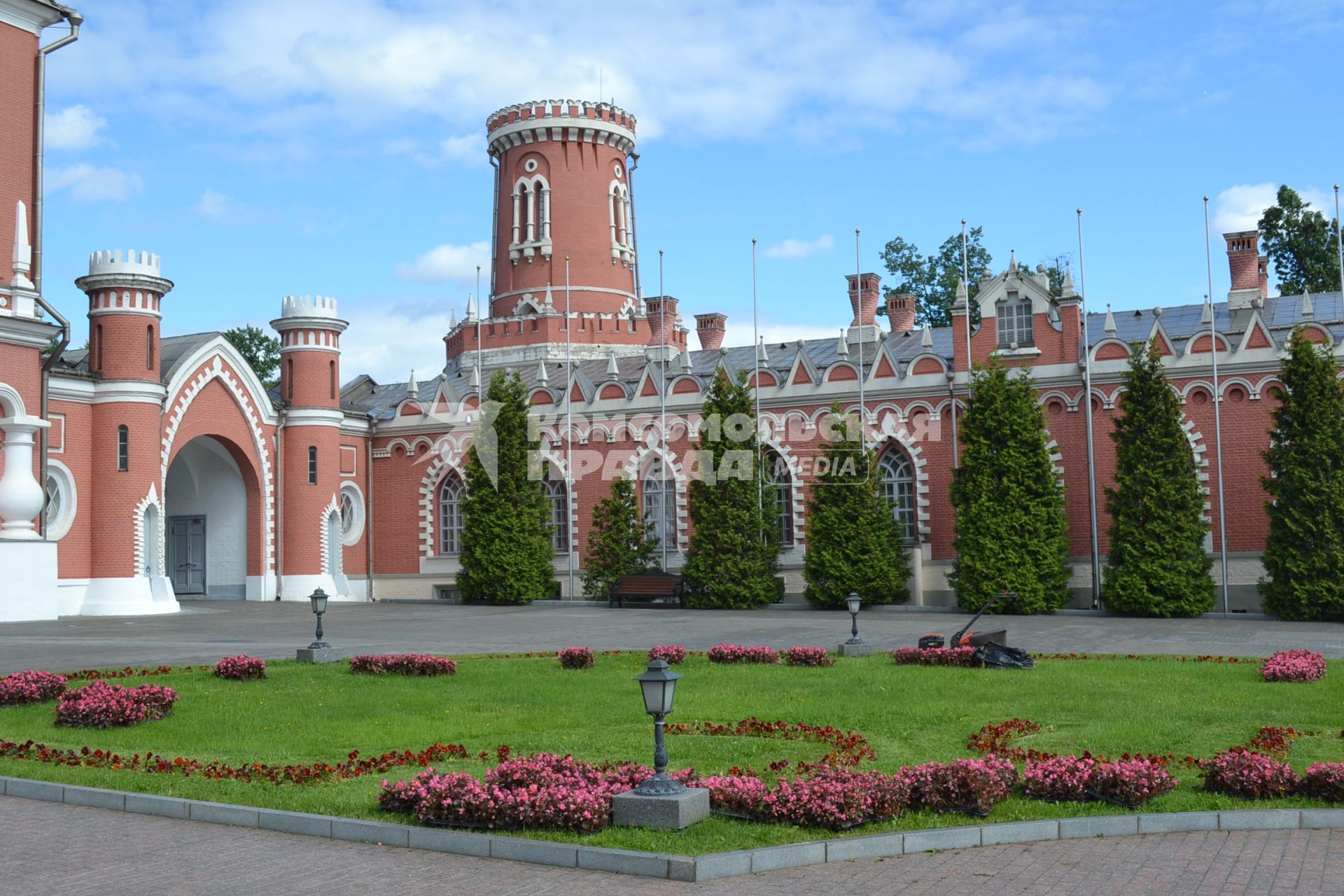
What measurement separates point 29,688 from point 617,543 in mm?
21431

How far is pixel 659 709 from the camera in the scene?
802cm

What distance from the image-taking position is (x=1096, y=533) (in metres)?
29.2

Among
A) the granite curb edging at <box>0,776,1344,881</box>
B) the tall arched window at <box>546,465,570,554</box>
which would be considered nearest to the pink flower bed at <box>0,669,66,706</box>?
the granite curb edging at <box>0,776,1344,881</box>

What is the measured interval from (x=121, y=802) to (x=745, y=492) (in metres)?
23.9

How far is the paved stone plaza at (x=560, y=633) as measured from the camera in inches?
752

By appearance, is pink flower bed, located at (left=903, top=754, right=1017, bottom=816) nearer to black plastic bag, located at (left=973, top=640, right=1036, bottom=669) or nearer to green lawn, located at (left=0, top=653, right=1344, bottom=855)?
green lawn, located at (left=0, top=653, right=1344, bottom=855)

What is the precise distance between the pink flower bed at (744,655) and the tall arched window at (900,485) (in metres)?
15.6

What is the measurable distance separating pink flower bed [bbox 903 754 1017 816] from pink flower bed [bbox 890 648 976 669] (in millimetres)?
7707

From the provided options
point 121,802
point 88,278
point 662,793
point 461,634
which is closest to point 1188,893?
point 662,793

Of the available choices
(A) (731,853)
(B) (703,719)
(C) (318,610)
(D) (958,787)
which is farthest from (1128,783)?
(C) (318,610)

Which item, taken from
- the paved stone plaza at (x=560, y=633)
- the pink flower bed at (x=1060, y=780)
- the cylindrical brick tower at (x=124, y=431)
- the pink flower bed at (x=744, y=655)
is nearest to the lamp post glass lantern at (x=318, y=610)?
the paved stone plaza at (x=560, y=633)

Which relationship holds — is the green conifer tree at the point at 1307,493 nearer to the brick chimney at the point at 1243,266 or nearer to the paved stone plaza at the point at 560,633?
the paved stone plaza at the point at 560,633

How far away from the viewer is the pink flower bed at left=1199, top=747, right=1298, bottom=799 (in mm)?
8445

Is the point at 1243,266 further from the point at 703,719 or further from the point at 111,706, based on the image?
the point at 111,706
